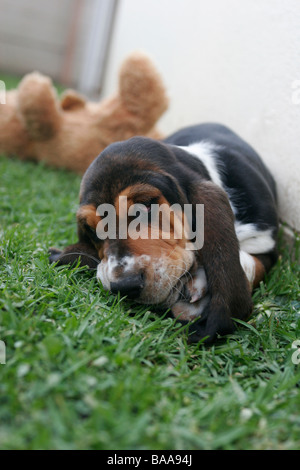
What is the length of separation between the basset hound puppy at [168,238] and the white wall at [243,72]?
84 cm

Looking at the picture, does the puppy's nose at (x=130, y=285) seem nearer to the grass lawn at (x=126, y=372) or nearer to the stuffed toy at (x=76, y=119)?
the grass lawn at (x=126, y=372)

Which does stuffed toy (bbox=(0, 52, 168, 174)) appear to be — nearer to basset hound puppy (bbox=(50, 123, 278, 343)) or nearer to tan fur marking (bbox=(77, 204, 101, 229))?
basset hound puppy (bbox=(50, 123, 278, 343))

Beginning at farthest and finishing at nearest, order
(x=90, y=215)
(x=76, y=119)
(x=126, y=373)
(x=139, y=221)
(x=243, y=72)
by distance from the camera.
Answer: (x=76, y=119) → (x=243, y=72) → (x=90, y=215) → (x=139, y=221) → (x=126, y=373)

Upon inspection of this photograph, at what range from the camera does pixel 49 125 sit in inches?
203

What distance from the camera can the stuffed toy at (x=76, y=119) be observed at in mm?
4824

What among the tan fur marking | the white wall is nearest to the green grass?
the tan fur marking

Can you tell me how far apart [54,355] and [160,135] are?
403 centimetres

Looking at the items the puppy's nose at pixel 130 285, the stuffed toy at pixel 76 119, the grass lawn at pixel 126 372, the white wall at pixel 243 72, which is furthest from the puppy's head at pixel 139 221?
the stuffed toy at pixel 76 119

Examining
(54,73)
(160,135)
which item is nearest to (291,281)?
(160,135)

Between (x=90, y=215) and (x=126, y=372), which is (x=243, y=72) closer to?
(x=90, y=215)

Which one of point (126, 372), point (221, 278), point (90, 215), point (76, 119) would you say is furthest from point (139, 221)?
point (76, 119)

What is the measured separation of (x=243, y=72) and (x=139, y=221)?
247 cm

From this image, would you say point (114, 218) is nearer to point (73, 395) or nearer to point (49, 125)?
point (73, 395)

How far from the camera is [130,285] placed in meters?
2.32
